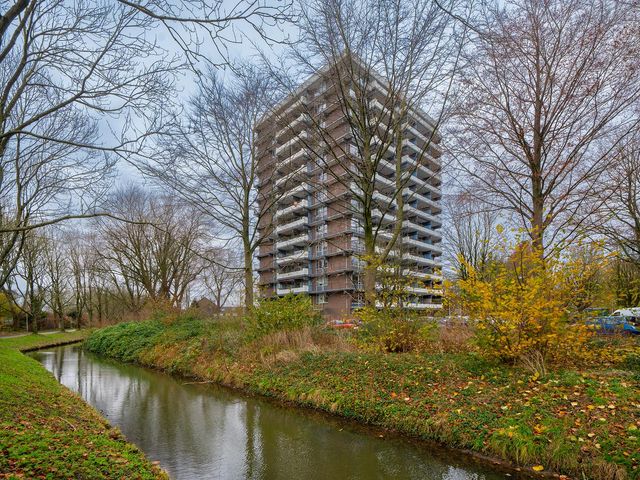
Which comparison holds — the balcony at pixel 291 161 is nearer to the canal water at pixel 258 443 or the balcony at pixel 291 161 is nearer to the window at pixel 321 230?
the canal water at pixel 258 443

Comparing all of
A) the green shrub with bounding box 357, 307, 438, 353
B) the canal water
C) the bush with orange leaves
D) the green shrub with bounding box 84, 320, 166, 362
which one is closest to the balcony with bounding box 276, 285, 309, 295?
the green shrub with bounding box 84, 320, 166, 362

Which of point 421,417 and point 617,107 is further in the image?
point 617,107

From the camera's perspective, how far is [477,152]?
39.7ft

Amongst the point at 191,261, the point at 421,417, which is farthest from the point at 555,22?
the point at 191,261

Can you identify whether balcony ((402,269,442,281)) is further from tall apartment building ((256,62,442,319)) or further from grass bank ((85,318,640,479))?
grass bank ((85,318,640,479))

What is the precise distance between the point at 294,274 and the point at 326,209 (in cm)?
914

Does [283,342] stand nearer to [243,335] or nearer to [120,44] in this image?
[243,335]

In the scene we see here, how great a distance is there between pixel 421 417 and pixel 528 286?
9.82ft

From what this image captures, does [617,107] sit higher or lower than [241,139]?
lower

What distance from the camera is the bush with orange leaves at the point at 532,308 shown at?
7.03m

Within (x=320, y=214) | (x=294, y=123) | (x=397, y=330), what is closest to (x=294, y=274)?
(x=320, y=214)

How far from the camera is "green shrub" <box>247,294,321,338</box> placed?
1251cm

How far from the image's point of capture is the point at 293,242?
49.3 meters

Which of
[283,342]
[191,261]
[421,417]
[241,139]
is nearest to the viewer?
[421,417]
